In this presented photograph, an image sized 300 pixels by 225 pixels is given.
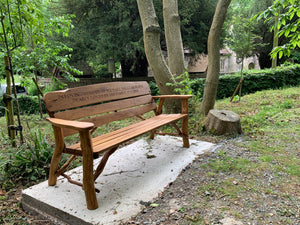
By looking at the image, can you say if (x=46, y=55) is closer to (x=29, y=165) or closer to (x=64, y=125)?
(x=29, y=165)

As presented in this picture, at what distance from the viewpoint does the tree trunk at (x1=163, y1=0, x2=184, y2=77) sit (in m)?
4.99

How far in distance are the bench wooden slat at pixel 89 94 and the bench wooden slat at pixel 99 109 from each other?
6 centimetres

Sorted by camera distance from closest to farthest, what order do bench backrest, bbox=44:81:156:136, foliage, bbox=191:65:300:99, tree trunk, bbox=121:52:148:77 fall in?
1. bench backrest, bbox=44:81:156:136
2. foliage, bbox=191:65:300:99
3. tree trunk, bbox=121:52:148:77

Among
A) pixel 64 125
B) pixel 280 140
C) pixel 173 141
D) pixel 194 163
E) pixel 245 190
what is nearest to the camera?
pixel 64 125

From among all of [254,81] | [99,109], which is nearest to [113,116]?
[99,109]

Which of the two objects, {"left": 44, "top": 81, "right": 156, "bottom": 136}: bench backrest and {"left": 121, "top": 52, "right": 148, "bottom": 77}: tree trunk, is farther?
{"left": 121, "top": 52, "right": 148, "bottom": 77}: tree trunk

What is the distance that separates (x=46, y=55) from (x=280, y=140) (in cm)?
499

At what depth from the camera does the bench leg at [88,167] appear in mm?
1730

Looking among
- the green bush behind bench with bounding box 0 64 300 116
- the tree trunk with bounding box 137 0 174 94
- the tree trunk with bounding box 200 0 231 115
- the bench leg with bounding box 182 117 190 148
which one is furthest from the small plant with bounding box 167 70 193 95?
the green bush behind bench with bounding box 0 64 300 116

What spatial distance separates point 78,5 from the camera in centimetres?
989

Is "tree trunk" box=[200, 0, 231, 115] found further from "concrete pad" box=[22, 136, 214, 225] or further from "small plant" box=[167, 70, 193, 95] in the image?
"concrete pad" box=[22, 136, 214, 225]

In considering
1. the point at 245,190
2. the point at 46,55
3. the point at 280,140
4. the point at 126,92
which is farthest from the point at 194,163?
the point at 46,55

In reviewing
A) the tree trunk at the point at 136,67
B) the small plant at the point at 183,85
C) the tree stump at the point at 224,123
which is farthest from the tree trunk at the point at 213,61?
the tree trunk at the point at 136,67

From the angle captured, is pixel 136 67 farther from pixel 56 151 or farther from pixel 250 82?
pixel 56 151
